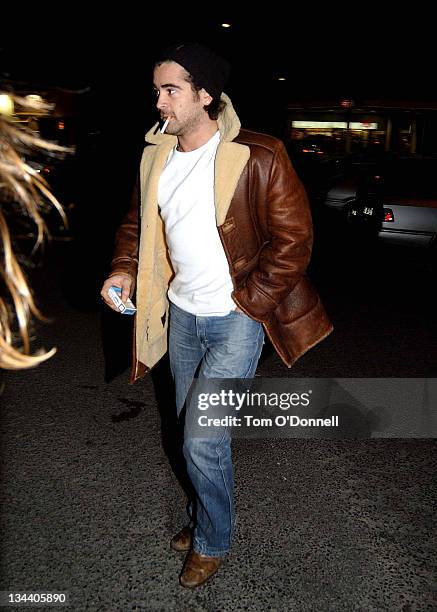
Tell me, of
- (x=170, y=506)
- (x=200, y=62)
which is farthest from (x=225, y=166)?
(x=170, y=506)

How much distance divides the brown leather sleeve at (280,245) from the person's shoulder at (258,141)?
0.02 metres

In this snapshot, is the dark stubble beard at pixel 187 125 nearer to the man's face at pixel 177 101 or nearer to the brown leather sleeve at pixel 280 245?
the man's face at pixel 177 101

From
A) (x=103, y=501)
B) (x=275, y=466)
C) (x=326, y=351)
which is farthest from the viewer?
(x=326, y=351)

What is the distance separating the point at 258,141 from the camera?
232cm

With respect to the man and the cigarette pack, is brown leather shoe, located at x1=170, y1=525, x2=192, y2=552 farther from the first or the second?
the cigarette pack

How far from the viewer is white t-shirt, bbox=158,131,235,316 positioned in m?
2.26

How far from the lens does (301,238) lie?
7.59 ft

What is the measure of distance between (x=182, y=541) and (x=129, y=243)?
1.39 m

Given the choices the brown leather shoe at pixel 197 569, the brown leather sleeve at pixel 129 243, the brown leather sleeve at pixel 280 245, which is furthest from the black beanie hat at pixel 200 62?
the brown leather shoe at pixel 197 569

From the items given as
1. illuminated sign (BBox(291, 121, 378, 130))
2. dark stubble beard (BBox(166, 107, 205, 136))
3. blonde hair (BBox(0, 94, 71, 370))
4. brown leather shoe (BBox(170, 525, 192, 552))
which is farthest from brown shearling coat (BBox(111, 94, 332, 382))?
illuminated sign (BBox(291, 121, 378, 130))

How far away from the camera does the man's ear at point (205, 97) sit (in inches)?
89.4

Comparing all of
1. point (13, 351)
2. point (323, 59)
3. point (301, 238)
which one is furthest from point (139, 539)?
point (323, 59)

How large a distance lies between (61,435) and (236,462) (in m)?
1.13

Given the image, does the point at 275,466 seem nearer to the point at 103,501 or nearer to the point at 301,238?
the point at 103,501
